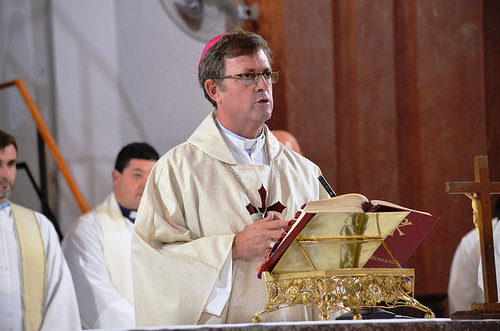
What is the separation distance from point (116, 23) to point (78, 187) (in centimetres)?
157

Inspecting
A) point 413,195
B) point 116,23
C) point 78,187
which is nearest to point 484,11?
point 413,195

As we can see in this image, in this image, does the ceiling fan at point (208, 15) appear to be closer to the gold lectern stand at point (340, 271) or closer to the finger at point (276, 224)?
the finger at point (276, 224)

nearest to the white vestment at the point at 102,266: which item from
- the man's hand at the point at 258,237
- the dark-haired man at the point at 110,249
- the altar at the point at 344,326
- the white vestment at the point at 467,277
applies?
the dark-haired man at the point at 110,249

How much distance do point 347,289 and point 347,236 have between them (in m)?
0.19

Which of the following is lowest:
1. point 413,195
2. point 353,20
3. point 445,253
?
point 445,253

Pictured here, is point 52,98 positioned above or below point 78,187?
above

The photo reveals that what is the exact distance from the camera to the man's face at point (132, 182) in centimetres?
624

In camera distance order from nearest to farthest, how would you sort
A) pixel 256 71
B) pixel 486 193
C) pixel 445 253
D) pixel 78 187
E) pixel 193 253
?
pixel 486 193
pixel 193 253
pixel 256 71
pixel 445 253
pixel 78 187

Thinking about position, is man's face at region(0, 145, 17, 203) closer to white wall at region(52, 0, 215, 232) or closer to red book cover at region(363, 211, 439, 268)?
white wall at region(52, 0, 215, 232)

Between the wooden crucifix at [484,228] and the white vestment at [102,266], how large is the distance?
12.1 feet

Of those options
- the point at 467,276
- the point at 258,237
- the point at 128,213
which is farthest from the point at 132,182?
the point at 258,237

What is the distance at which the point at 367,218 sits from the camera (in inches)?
104

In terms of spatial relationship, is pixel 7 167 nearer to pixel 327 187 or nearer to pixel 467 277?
pixel 327 187

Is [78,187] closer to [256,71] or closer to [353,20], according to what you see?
[353,20]
